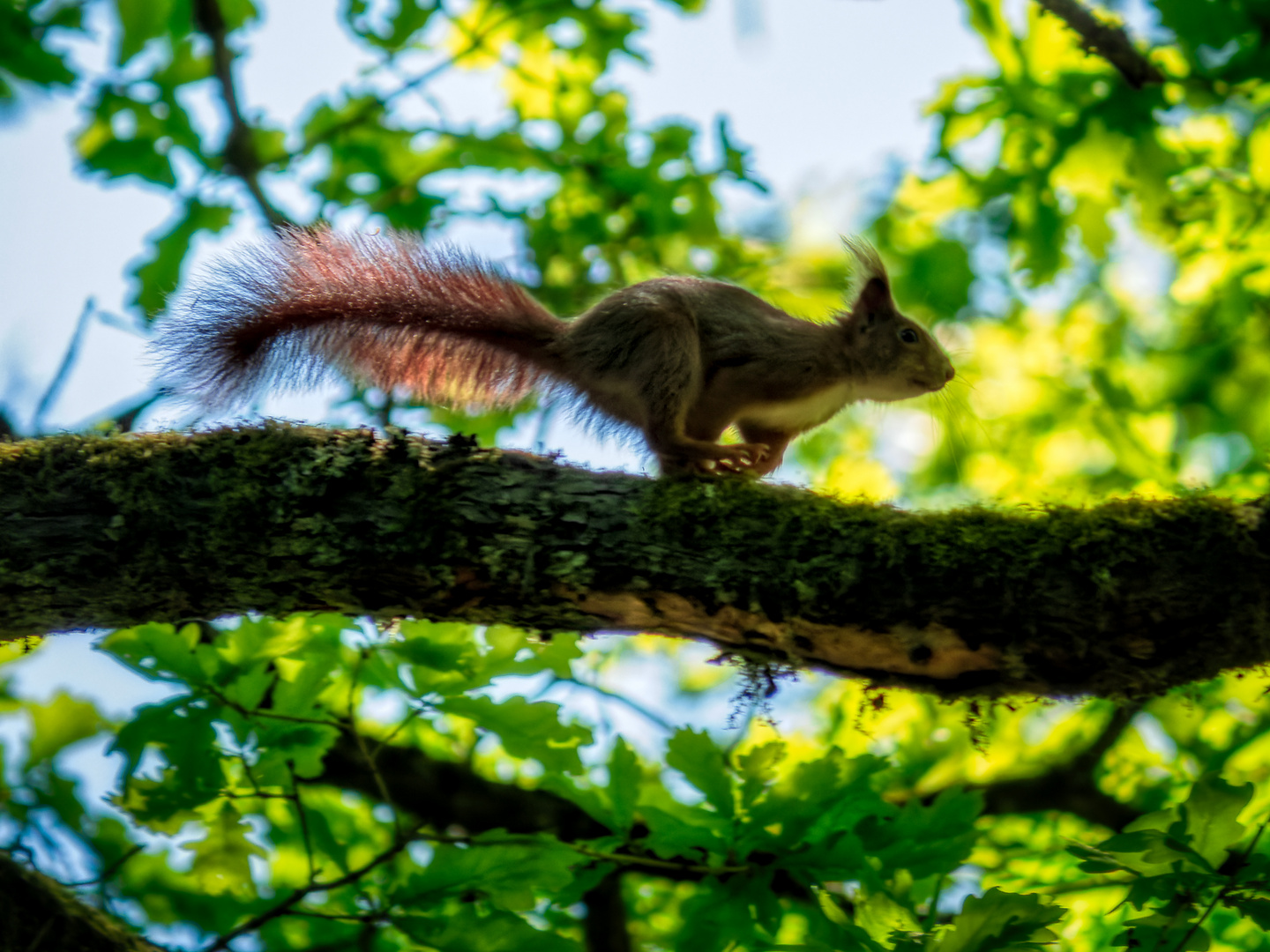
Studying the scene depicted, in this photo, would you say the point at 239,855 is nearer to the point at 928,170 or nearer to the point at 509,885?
the point at 509,885

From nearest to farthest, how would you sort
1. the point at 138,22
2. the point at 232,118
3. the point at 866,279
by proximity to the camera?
the point at 866,279, the point at 138,22, the point at 232,118

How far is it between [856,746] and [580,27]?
14.8 ft

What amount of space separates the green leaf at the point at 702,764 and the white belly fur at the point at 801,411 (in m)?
1.43

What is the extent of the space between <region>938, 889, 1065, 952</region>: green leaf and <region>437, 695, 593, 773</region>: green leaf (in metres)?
1.11

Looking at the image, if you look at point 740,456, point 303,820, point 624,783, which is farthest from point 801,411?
point 303,820

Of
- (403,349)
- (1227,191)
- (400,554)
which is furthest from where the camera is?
(1227,191)

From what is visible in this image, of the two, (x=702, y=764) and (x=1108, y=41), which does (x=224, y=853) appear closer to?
(x=702, y=764)

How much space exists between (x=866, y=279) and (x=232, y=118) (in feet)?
12.0

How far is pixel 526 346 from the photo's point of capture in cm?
365

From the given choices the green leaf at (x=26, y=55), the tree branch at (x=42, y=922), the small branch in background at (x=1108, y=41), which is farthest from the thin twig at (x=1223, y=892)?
the green leaf at (x=26, y=55)

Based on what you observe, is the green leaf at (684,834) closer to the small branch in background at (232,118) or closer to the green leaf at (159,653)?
the green leaf at (159,653)

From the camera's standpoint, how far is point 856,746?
3.22 metres

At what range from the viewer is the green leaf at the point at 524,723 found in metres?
2.83

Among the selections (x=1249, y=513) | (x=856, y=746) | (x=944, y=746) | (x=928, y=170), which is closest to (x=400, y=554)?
(x=856, y=746)
